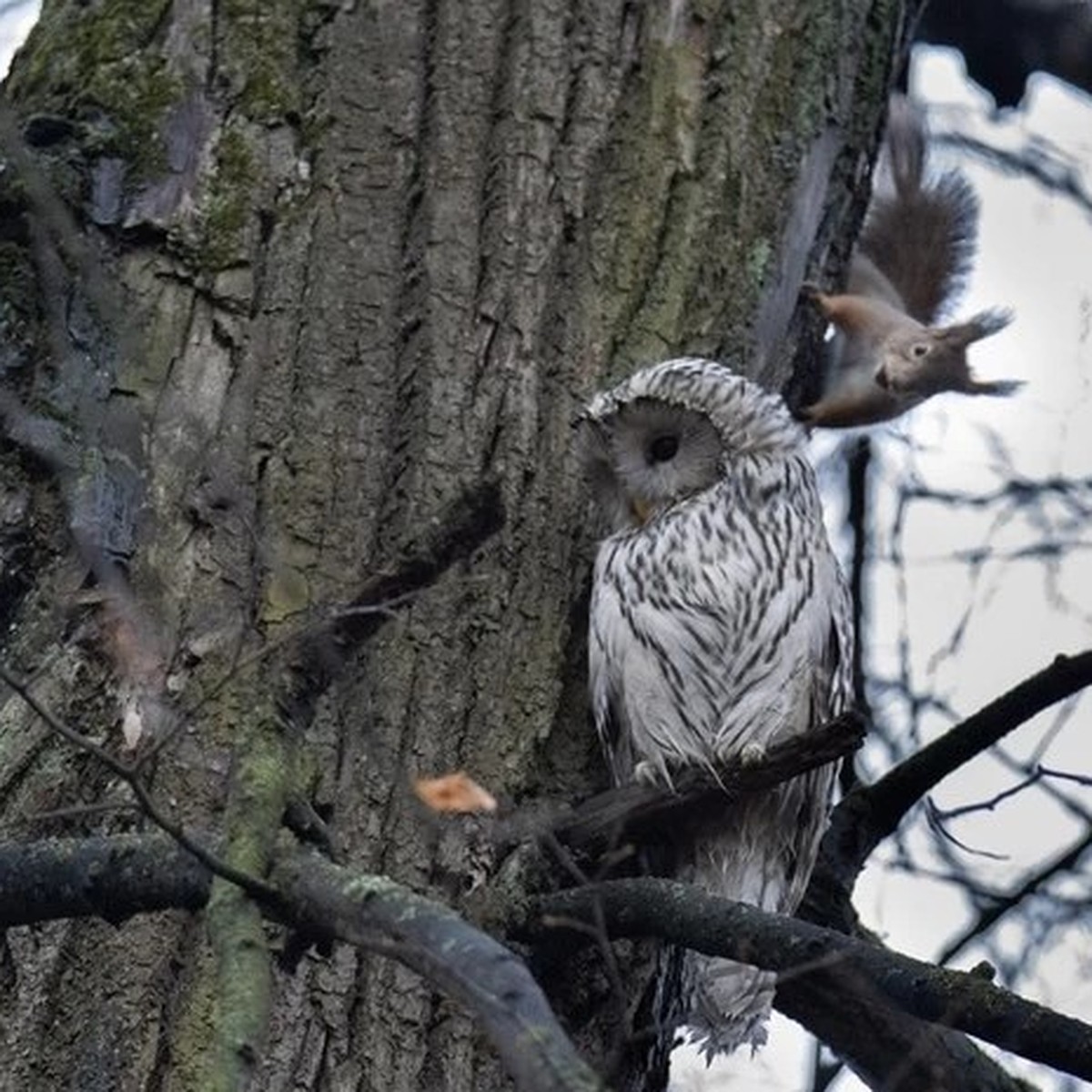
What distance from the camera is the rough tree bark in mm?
3227

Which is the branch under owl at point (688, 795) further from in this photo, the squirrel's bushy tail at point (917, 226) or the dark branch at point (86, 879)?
the squirrel's bushy tail at point (917, 226)

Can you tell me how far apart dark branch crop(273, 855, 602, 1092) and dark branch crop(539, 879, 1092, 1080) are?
23.2 inches

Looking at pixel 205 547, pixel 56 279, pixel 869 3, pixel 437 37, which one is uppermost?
pixel 869 3

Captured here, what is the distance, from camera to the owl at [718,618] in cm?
382

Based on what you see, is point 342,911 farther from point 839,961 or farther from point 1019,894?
point 1019,894

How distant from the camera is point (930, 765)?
340 cm

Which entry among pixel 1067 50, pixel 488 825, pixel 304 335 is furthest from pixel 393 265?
pixel 1067 50

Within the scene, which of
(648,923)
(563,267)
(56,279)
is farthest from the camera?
(563,267)

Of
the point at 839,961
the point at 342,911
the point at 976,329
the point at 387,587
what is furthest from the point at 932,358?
the point at 342,911

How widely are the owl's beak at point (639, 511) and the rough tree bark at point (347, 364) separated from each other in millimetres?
258

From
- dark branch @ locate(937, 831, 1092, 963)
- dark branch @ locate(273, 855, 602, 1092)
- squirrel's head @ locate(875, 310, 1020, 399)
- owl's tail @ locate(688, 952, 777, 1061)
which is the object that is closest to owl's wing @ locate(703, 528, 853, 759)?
owl's tail @ locate(688, 952, 777, 1061)

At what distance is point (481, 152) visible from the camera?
12.9 feet

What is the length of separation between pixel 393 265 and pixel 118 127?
44 cm

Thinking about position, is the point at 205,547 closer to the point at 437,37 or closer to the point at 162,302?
the point at 162,302
